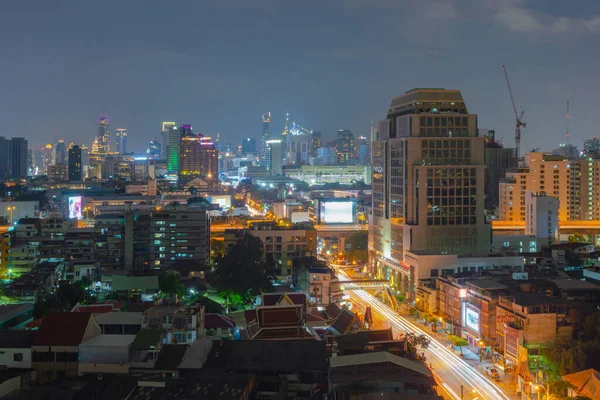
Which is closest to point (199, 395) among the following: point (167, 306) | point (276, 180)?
point (167, 306)

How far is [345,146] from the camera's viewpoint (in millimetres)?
149750

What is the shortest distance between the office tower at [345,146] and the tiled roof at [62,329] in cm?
12985

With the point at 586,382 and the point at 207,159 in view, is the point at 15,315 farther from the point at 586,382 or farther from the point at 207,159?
the point at 207,159

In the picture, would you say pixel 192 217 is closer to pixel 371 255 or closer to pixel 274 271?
pixel 274 271

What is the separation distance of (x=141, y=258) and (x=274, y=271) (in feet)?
22.2

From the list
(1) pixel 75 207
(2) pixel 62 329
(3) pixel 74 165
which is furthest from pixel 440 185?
(3) pixel 74 165

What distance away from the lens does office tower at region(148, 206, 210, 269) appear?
34.0m

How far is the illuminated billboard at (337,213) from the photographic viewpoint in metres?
50.9

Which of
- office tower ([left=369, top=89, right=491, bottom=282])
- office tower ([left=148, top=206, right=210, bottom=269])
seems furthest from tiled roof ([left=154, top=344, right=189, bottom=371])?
office tower ([left=148, top=206, right=210, bottom=269])

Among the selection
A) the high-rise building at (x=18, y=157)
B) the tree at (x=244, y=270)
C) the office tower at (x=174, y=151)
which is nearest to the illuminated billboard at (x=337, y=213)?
the tree at (x=244, y=270)

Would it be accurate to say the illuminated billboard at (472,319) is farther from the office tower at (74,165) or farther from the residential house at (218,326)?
the office tower at (74,165)

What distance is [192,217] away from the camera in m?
34.3

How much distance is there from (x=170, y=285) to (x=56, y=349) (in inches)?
399

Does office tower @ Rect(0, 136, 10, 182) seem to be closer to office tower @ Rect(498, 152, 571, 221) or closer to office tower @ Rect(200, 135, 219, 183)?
office tower @ Rect(200, 135, 219, 183)
